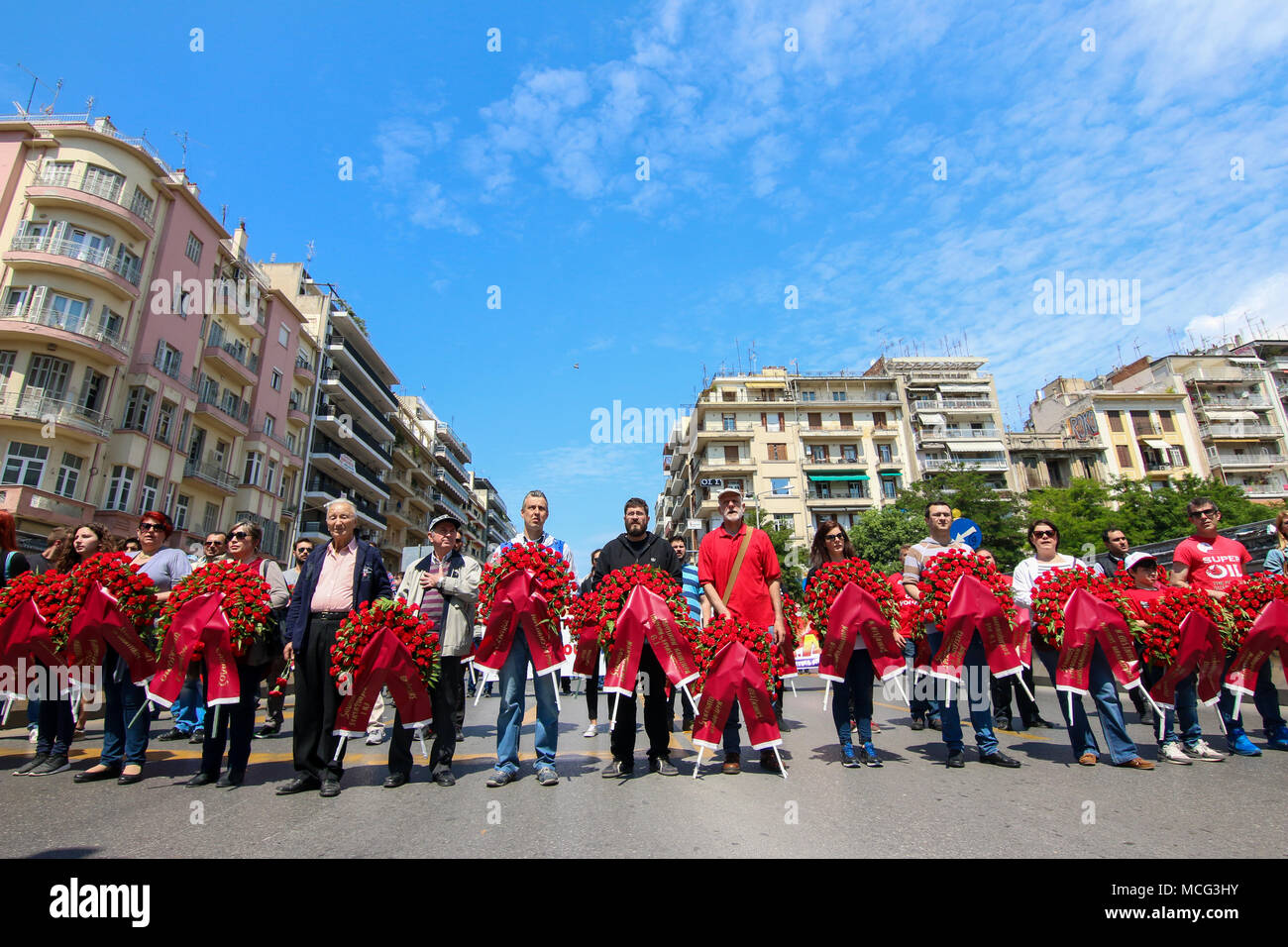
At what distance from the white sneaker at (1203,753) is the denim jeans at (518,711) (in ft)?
18.5

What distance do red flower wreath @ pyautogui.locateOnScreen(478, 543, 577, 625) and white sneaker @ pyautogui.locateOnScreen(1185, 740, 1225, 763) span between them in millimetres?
5731

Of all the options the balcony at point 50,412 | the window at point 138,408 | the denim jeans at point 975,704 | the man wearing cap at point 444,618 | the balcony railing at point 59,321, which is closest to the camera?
the man wearing cap at point 444,618

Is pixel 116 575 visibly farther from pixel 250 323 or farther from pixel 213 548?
pixel 250 323

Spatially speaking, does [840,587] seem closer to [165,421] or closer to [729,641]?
[729,641]

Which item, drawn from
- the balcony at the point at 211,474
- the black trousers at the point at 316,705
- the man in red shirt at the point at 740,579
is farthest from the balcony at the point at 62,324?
the man in red shirt at the point at 740,579

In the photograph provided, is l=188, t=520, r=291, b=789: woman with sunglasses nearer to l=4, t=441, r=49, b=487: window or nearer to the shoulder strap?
the shoulder strap

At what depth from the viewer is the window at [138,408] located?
28.8 metres

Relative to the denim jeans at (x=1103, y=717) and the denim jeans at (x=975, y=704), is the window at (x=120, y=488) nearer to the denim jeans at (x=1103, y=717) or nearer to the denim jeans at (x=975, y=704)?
the denim jeans at (x=975, y=704)

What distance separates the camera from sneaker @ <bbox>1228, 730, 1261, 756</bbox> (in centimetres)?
599

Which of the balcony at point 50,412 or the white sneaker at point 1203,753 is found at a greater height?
the balcony at point 50,412

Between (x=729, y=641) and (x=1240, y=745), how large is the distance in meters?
4.89

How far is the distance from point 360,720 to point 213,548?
3.89 metres

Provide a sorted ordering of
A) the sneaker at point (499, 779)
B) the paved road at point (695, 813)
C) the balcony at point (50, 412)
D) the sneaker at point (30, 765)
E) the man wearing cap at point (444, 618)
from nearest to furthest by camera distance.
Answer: the paved road at point (695, 813) < the sneaker at point (499, 779) < the man wearing cap at point (444, 618) < the sneaker at point (30, 765) < the balcony at point (50, 412)
